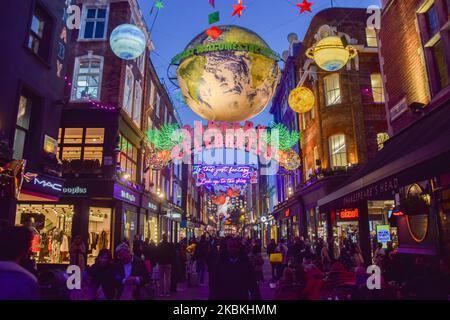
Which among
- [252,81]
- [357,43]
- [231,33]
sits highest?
[357,43]

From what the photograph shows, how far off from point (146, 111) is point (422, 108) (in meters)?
19.6

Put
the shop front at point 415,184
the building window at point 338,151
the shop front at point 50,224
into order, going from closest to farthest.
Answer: the shop front at point 415,184 → the shop front at point 50,224 → the building window at point 338,151

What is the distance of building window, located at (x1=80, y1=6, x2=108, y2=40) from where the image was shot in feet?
66.8

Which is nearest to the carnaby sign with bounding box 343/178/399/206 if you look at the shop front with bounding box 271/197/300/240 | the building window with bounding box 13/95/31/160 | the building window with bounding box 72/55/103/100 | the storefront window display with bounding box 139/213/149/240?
the building window with bounding box 13/95/31/160

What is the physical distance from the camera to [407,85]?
11.4 metres

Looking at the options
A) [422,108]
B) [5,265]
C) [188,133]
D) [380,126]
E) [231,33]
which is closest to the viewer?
[5,265]

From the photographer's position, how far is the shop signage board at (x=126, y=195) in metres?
18.3

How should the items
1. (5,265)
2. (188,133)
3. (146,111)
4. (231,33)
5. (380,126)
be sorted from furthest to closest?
(146,111) < (380,126) < (188,133) < (231,33) < (5,265)

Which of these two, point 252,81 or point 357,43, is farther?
point 357,43

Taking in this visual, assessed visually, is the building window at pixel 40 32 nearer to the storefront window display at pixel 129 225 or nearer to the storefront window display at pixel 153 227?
the storefront window display at pixel 129 225

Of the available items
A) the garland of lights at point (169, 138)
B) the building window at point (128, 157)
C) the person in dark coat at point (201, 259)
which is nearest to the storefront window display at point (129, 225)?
the building window at point (128, 157)

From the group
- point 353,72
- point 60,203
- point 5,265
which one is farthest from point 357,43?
point 5,265

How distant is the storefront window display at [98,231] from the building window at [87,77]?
6453 mm

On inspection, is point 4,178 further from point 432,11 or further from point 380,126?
point 380,126
